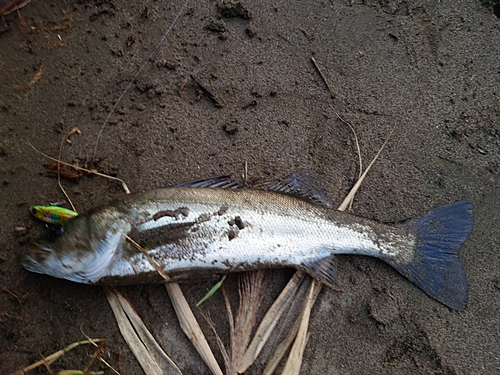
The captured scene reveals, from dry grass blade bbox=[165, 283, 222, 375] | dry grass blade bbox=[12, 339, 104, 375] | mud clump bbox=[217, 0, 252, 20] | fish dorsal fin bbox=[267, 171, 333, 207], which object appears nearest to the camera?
dry grass blade bbox=[12, 339, 104, 375]

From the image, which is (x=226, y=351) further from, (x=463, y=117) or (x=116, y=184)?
(x=463, y=117)

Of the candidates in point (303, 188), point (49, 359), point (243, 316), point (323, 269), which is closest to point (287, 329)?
point (243, 316)

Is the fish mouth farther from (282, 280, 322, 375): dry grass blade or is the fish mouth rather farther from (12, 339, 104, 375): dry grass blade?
(282, 280, 322, 375): dry grass blade

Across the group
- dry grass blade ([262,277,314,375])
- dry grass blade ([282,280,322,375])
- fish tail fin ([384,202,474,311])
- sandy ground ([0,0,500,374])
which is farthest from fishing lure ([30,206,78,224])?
fish tail fin ([384,202,474,311])

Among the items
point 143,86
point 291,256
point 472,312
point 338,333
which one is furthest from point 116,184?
point 472,312

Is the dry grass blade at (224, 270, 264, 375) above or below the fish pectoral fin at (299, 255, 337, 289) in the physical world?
below

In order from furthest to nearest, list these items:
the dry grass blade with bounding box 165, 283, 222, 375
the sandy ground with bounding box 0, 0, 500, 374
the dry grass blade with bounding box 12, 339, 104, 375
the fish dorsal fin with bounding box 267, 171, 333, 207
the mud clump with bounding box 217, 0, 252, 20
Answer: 1. the mud clump with bounding box 217, 0, 252, 20
2. the fish dorsal fin with bounding box 267, 171, 333, 207
3. the sandy ground with bounding box 0, 0, 500, 374
4. the dry grass blade with bounding box 165, 283, 222, 375
5. the dry grass blade with bounding box 12, 339, 104, 375

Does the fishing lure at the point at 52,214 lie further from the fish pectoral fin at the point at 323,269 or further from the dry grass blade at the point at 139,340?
the fish pectoral fin at the point at 323,269

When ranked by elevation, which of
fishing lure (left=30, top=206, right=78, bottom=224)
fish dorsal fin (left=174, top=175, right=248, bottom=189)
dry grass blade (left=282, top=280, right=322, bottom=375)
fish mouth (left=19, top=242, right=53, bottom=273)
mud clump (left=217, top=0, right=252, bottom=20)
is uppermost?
mud clump (left=217, top=0, right=252, bottom=20)
